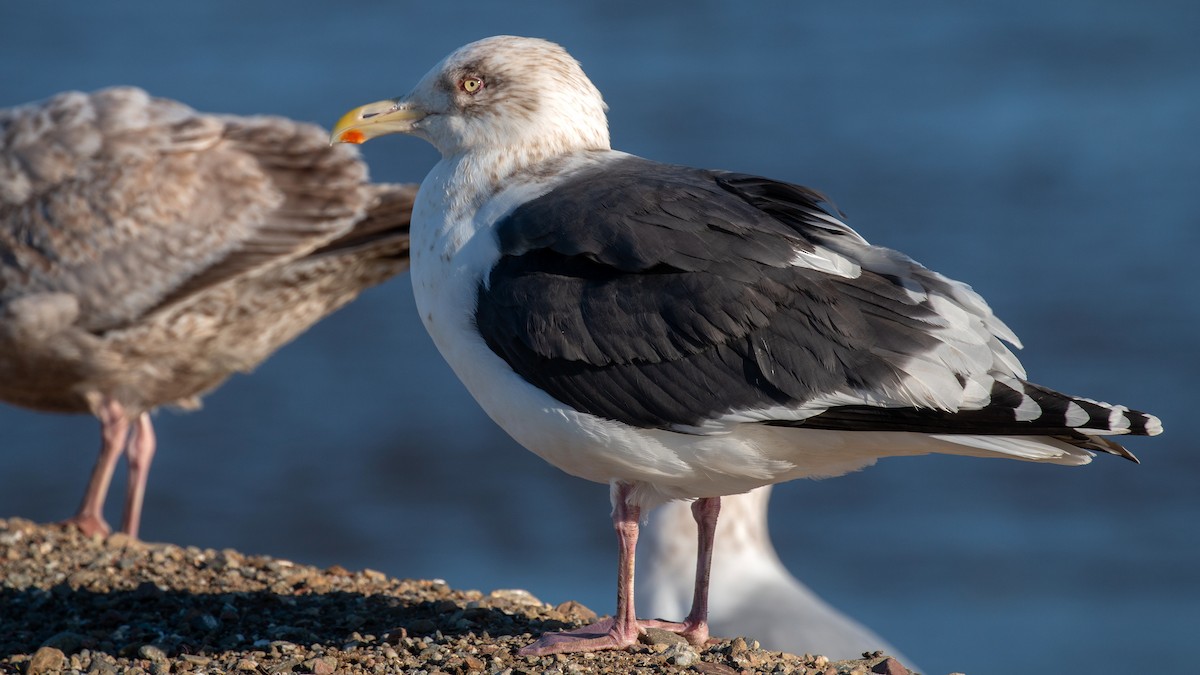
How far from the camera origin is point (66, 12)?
20.3 meters

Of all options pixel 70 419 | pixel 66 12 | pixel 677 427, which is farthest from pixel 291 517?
pixel 66 12

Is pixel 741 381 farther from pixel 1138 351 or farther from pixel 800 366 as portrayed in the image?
pixel 1138 351

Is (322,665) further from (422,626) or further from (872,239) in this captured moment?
(872,239)

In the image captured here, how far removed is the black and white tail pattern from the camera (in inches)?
172

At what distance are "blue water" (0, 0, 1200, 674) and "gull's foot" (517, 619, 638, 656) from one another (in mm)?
5390

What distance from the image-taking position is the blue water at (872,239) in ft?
37.5

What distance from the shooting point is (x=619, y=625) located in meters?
A: 4.97

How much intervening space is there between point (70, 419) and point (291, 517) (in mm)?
2667

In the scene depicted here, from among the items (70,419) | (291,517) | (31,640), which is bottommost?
(31,640)

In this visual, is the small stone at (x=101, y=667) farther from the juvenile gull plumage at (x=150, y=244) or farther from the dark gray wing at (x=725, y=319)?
the juvenile gull plumage at (x=150, y=244)

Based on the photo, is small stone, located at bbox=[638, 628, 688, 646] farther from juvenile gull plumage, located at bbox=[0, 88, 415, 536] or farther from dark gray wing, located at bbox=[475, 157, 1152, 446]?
juvenile gull plumage, located at bbox=[0, 88, 415, 536]

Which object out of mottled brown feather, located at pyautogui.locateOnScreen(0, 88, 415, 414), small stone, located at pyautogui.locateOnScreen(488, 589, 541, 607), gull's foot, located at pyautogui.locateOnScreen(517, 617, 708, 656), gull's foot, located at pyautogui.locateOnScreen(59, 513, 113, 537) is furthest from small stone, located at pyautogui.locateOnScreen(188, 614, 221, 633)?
mottled brown feather, located at pyautogui.locateOnScreen(0, 88, 415, 414)

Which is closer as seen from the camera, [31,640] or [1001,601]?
[31,640]

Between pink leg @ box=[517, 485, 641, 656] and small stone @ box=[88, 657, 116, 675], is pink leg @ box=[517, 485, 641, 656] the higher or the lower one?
the higher one
